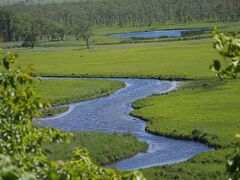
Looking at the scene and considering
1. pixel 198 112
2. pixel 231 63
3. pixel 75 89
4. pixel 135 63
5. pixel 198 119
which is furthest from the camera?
pixel 135 63

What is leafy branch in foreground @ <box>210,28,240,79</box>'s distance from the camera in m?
6.32

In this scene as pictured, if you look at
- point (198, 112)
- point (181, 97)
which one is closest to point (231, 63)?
point (198, 112)

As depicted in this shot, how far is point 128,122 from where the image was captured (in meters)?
53.3

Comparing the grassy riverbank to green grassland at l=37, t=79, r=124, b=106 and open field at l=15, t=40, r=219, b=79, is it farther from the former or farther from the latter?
open field at l=15, t=40, r=219, b=79

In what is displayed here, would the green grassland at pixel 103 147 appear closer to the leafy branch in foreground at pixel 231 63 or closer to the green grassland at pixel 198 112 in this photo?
the green grassland at pixel 198 112

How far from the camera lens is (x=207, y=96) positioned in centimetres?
6238

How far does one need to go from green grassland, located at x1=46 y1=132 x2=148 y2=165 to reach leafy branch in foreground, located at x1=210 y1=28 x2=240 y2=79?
32.3 metres

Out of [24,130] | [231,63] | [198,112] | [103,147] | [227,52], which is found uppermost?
[227,52]

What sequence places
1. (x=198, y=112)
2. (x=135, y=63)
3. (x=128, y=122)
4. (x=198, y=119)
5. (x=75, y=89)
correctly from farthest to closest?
(x=135, y=63) → (x=75, y=89) → (x=198, y=112) → (x=128, y=122) → (x=198, y=119)

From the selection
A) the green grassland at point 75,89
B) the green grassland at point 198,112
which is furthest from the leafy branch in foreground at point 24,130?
the green grassland at point 75,89

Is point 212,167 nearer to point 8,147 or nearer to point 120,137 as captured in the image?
point 120,137

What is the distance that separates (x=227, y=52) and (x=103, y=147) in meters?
35.8

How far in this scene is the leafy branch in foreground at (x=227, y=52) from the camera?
6.32 meters

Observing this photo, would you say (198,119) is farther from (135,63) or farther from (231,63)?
(135,63)
